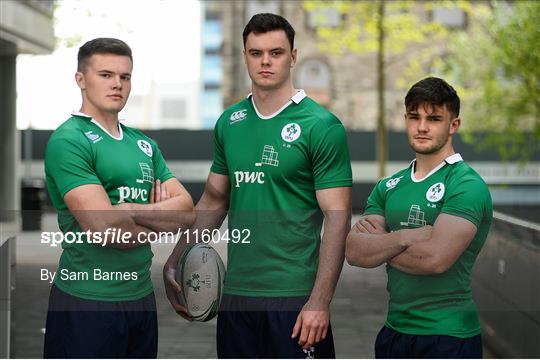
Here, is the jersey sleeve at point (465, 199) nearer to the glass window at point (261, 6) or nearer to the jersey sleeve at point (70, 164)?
the jersey sleeve at point (70, 164)

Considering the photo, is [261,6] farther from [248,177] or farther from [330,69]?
[248,177]

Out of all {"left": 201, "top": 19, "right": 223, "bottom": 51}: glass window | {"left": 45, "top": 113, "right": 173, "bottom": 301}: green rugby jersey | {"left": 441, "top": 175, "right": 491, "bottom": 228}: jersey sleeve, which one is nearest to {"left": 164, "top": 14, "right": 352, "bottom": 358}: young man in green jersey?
A: {"left": 45, "top": 113, "right": 173, "bottom": 301}: green rugby jersey

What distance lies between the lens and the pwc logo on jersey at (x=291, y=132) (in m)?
Answer: 4.81

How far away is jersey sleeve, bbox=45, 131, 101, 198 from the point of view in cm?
466

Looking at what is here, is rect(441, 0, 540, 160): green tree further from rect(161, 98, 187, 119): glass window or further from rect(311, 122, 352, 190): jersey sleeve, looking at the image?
rect(161, 98, 187, 119): glass window

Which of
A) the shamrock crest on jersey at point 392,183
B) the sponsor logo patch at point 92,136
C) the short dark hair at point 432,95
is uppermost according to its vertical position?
the short dark hair at point 432,95

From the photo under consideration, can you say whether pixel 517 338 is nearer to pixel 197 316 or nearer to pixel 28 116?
pixel 197 316

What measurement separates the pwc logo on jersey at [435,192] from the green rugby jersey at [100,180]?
4.07 feet

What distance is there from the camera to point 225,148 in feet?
16.3

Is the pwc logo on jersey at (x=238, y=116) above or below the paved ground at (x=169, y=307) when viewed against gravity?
above

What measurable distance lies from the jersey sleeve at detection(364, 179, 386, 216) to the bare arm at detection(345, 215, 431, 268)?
4 cm

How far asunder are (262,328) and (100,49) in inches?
61.5

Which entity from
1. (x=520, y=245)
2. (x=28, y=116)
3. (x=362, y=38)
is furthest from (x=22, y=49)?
(x=362, y=38)

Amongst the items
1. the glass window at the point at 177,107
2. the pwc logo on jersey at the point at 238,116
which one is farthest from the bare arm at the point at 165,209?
the glass window at the point at 177,107
